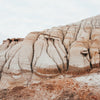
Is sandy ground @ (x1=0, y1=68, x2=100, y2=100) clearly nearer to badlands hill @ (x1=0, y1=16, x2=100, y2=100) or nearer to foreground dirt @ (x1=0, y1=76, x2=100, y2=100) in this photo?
foreground dirt @ (x1=0, y1=76, x2=100, y2=100)

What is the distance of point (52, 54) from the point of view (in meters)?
10.0

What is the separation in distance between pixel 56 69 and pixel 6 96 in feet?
17.6

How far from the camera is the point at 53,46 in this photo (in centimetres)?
1084

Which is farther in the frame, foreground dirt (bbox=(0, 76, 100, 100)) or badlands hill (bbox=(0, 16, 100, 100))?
badlands hill (bbox=(0, 16, 100, 100))

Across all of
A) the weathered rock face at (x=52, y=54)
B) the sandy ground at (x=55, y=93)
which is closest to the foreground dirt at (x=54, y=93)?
the sandy ground at (x=55, y=93)

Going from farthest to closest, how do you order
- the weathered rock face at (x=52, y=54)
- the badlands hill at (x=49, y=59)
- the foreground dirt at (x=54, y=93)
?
1. the weathered rock face at (x=52, y=54)
2. the badlands hill at (x=49, y=59)
3. the foreground dirt at (x=54, y=93)

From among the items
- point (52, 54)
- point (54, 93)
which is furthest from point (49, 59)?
point (54, 93)

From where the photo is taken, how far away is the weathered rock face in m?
8.93

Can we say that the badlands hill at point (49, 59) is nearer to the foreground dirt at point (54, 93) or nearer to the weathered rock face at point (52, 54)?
the weathered rock face at point (52, 54)

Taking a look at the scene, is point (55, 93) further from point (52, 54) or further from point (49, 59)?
point (52, 54)

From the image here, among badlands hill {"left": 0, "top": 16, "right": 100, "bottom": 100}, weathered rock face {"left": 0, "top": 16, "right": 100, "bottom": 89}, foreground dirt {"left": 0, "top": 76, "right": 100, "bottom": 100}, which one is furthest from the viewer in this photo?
weathered rock face {"left": 0, "top": 16, "right": 100, "bottom": 89}

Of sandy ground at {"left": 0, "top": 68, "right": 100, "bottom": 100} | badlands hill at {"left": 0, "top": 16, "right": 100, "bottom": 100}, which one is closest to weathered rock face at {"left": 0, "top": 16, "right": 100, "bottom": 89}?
badlands hill at {"left": 0, "top": 16, "right": 100, "bottom": 100}

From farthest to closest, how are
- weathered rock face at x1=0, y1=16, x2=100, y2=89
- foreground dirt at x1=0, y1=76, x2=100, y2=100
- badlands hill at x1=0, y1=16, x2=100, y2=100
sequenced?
weathered rock face at x1=0, y1=16, x2=100, y2=89 → badlands hill at x1=0, y1=16, x2=100, y2=100 → foreground dirt at x1=0, y1=76, x2=100, y2=100

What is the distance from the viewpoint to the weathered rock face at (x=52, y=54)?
8930 millimetres
